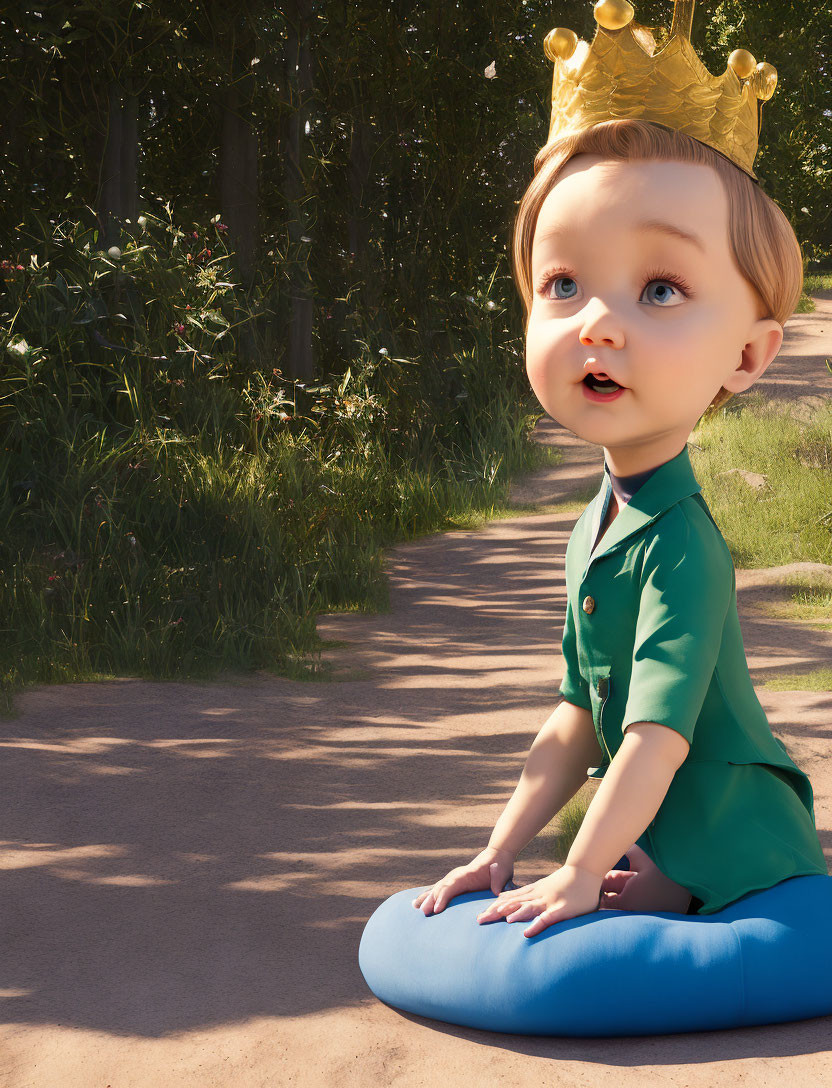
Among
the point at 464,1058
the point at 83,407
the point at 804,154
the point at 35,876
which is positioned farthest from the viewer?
the point at 804,154

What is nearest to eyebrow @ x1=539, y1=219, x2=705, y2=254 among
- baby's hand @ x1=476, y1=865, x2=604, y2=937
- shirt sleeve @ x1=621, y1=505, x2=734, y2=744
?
shirt sleeve @ x1=621, y1=505, x2=734, y2=744

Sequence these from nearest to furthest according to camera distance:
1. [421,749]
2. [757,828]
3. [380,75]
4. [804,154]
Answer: [757,828]
[421,749]
[380,75]
[804,154]

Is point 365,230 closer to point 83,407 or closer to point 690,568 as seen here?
point 83,407

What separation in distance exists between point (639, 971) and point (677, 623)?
2.07ft

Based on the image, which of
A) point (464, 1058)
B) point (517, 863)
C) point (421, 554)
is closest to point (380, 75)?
point (421, 554)

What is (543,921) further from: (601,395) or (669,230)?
(669,230)

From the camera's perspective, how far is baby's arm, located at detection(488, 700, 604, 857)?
254cm

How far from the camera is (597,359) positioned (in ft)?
7.38

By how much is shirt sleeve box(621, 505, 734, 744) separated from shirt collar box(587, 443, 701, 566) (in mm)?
28

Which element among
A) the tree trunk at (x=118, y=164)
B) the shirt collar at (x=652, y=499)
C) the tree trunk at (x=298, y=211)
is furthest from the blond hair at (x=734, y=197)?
the tree trunk at (x=298, y=211)

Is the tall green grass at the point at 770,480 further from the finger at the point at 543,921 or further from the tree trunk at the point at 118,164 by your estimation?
the finger at the point at 543,921

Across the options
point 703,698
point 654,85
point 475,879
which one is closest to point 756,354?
point 654,85

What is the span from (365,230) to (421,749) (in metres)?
7.44

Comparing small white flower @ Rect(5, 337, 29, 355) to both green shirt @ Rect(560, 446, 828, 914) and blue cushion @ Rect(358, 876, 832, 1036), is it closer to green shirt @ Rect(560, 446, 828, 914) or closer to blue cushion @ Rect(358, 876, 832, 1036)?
green shirt @ Rect(560, 446, 828, 914)
